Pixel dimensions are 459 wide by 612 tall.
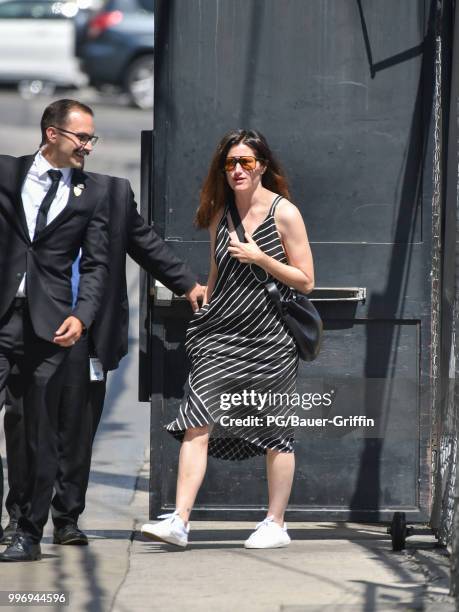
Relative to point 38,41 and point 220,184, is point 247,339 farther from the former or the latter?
point 38,41

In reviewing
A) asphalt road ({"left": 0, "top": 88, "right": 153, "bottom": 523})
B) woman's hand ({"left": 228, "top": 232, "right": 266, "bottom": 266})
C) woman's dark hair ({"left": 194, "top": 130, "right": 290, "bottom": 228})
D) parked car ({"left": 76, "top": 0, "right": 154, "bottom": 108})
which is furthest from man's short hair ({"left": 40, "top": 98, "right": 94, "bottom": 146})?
parked car ({"left": 76, "top": 0, "right": 154, "bottom": 108})

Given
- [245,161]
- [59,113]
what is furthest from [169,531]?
[59,113]

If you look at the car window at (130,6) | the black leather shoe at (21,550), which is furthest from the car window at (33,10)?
the black leather shoe at (21,550)

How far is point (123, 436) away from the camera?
8.92m

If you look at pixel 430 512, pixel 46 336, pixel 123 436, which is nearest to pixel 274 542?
pixel 430 512

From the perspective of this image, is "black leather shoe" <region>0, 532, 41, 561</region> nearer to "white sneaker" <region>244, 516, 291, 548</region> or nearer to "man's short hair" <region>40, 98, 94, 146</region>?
"white sneaker" <region>244, 516, 291, 548</region>

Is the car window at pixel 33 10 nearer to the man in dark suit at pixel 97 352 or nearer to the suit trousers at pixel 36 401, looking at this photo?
the man in dark suit at pixel 97 352

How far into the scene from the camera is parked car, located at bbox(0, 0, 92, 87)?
73.3 feet

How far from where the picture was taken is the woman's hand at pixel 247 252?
5730 millimetres

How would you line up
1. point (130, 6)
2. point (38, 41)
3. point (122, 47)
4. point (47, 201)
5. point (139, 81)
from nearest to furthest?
point (47, 201) < point (130, 6) < point (122, 47) < point (139, 81) < point (38, 41)

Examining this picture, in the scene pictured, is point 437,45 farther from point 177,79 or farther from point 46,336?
point 46,336

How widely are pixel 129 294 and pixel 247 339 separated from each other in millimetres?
6782

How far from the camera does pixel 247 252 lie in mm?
5730

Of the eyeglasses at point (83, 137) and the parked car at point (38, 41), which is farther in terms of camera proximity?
the parked car at point (38, 41)
